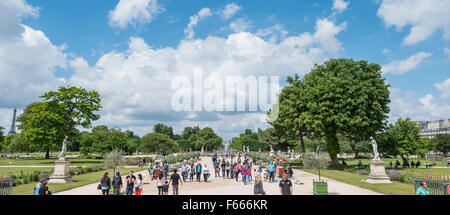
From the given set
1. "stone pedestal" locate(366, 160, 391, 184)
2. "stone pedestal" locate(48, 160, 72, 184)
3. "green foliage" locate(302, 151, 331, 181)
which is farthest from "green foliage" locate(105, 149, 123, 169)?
"stone pedestal" locate(366, 160, 391, 184)

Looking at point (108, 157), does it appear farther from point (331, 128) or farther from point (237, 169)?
point (331, 128)

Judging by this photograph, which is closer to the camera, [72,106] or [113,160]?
[113,160]

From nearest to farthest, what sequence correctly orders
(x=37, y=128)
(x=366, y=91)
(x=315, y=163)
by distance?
(x=315, y=163)
(x=366, y=91)
(x=37, y=128)

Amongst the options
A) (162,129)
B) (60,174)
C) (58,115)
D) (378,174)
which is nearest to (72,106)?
(58,115)

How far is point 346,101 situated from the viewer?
3020 cm

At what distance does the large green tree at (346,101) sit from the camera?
99.3ft

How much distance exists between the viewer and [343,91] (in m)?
31.3

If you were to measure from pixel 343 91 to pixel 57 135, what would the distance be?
4404cm

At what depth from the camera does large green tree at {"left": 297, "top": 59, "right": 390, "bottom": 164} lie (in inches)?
1192

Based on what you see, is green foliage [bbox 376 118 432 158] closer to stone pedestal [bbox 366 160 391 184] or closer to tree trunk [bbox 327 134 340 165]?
tree trunk [bbox 327 134 340 165]

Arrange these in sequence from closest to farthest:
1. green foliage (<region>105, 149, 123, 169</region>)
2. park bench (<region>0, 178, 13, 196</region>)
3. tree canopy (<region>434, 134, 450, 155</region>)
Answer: park bench (<region>0, 178, 13, 196</region>), green foliage (<region>105, 149, 123, 169</region>), tree canopy (<region>434, 134, 450, 155</region>)

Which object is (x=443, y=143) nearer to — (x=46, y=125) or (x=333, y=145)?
(x=333, y=145)

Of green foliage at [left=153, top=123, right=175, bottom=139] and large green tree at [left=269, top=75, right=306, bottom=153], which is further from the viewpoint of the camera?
green foliage at [left=153, top=123, right=175, bottom=139]
